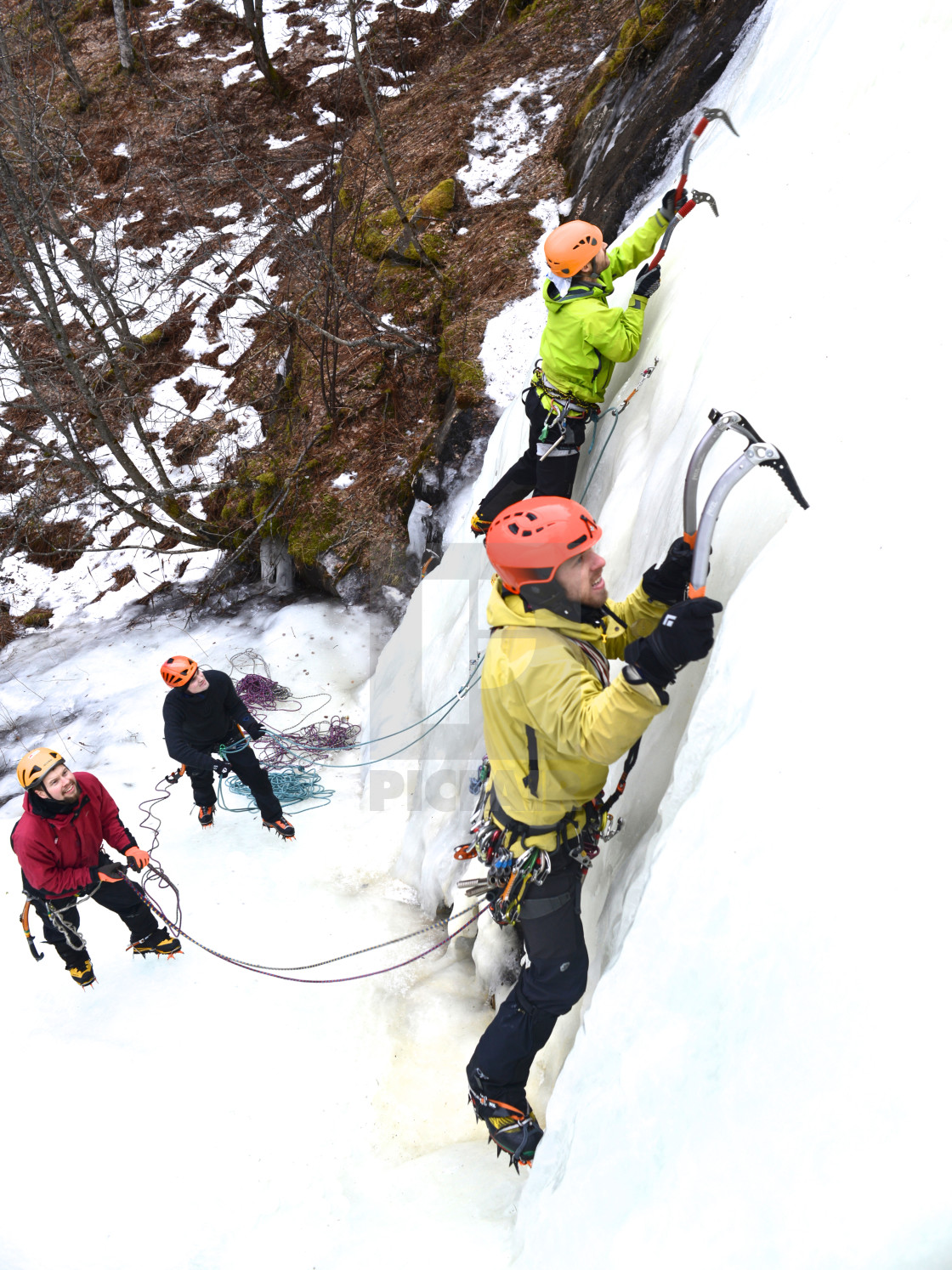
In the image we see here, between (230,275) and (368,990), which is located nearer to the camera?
(368,990)

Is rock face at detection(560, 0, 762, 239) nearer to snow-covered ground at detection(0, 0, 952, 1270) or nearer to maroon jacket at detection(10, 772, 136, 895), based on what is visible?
snow-covered ground at detection(0, 0, 952, 1270)

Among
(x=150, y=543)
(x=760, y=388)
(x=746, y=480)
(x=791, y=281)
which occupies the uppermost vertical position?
(x=791, y=281)

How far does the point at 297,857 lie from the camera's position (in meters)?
5.20

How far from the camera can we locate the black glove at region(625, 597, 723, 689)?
72.2 inches

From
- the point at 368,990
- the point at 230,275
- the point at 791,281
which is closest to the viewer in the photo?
the point at 791,281

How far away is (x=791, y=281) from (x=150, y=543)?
10.5 m

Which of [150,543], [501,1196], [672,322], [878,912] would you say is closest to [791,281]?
[672,322]

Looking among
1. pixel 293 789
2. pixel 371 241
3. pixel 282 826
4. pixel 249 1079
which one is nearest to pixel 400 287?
pixel 371 241

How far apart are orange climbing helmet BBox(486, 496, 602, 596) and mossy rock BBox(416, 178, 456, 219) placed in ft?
30.2

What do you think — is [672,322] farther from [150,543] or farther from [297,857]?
[150,543]

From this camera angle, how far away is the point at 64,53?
53.8 feet

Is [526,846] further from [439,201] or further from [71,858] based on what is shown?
[439,201]

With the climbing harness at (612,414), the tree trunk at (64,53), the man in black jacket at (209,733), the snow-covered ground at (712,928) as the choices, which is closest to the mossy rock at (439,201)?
the snow-covered ground at (712,928)

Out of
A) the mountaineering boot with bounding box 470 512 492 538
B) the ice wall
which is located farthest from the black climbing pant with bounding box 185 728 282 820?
the ice wall
